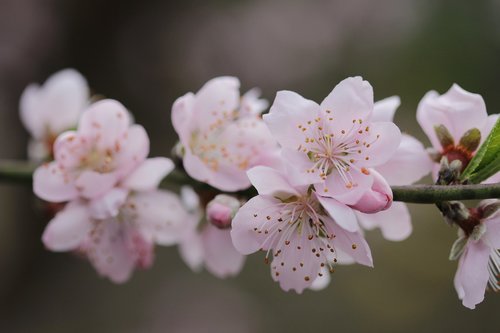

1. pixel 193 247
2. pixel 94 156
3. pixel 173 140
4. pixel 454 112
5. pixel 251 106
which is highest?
pixel 454 112

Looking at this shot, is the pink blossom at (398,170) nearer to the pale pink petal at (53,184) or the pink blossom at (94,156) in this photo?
the pink blossom at (94,156)

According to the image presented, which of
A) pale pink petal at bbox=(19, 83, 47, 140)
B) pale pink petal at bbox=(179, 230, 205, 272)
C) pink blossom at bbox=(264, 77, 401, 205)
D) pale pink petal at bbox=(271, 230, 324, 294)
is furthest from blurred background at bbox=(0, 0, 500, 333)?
pink blossom at bbox=(264, 77, 401, 205)

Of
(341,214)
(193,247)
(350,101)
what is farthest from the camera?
(193,247)

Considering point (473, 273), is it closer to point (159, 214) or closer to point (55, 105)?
point (159, 214)

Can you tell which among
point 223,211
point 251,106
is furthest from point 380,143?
point 251,106

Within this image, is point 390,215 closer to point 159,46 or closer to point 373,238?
point 373,238

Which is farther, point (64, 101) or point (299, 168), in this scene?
point (64, 101)

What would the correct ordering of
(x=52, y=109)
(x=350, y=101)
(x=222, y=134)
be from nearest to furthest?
1. (x=350, y=101)
2. (x=222, y=134)
3. (x=52, y=109)

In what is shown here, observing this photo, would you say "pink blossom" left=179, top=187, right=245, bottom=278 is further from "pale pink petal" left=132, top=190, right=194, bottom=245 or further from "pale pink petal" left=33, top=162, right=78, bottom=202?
"pale pink petal" left=33, top=162, right=78, bottom=202

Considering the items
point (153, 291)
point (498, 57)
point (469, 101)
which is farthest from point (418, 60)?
point (469, 101)
